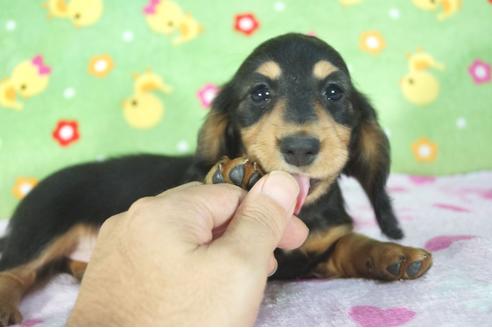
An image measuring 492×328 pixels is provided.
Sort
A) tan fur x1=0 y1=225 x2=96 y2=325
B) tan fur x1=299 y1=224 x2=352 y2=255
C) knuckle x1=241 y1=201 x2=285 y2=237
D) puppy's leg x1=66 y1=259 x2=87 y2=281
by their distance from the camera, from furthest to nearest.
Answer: puppy's leg x1=66 y1=259 x2=87 y2=281 < tan fur x1=299 y1=224 x2=352 y2=255 < tan fur x1=0 y1=225 x2=96 y2=325 < knuckle x1=241 y1=201 x2=285 y2=237

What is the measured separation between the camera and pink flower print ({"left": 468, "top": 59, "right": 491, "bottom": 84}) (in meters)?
2.79

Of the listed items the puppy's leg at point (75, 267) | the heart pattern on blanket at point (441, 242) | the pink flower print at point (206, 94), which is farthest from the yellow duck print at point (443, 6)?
the puppy's leg at point (75, 267)

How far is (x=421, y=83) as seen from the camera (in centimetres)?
278

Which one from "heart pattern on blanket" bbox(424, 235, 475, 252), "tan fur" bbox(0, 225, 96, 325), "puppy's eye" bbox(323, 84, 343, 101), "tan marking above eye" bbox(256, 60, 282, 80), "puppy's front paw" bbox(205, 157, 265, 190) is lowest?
"tan fur" bbox(0, 225, 96, 325)

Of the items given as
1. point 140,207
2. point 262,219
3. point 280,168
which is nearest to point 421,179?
point 280,168

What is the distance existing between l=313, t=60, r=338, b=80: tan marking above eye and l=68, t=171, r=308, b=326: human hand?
23.1 inches

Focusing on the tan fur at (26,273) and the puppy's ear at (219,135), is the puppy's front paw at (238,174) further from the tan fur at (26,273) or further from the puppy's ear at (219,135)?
the tan fur at (26,273)

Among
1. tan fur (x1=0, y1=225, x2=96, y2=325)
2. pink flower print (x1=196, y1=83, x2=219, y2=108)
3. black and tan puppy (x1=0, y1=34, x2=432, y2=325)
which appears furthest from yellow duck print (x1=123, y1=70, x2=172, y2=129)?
tan fur (x1=0, y1=225, x2=96, y2=325)

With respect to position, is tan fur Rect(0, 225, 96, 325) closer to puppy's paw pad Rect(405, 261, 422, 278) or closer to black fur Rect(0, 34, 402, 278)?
black fur Rect(0, 34, 402, 278)

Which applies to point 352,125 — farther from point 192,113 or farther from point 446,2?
point 446,2

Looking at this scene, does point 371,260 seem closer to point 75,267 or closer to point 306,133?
point 306,133

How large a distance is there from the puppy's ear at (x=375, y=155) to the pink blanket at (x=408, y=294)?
15 cm

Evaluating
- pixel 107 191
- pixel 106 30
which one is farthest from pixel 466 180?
pixel 106 30

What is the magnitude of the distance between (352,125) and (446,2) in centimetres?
154
